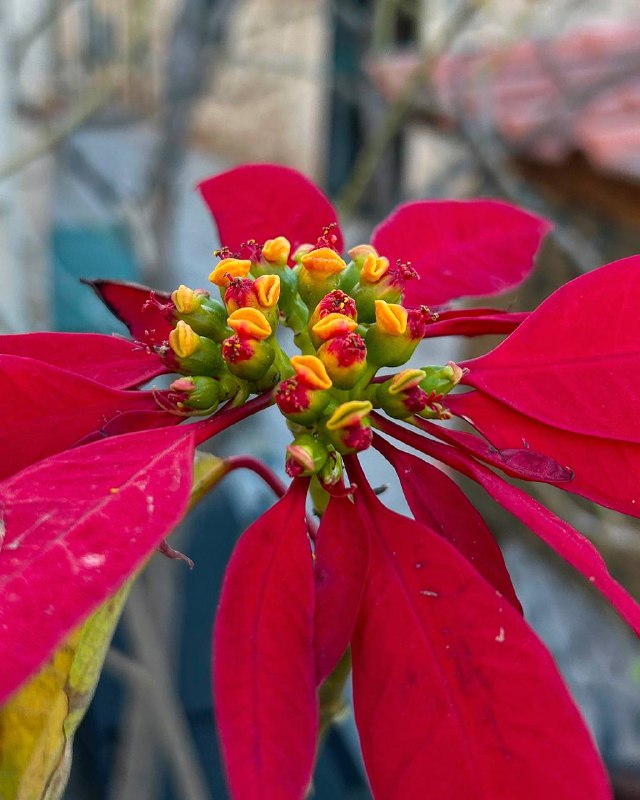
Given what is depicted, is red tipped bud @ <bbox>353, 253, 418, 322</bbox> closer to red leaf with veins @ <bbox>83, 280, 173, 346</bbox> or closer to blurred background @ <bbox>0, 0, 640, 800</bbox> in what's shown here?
red leaf with veins @ <bbox>83, 280, 173, 346</bbox>

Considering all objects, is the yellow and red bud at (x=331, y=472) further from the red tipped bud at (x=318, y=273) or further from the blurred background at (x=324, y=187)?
the blurred background at (x=324, y=187)

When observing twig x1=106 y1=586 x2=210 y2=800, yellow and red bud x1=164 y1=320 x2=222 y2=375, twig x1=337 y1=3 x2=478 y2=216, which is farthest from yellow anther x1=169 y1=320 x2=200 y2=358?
twig x1=337 y1=3 x2=478 y2=216

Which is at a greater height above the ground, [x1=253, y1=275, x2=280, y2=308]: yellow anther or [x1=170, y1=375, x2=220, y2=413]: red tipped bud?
[x1=253, y1=275, x2=280, y2=308]: yellow anther

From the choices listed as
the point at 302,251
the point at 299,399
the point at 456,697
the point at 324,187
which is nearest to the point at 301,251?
the point at 302,251

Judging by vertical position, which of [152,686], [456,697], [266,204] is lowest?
[152,686]

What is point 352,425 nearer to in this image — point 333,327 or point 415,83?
point 333,327

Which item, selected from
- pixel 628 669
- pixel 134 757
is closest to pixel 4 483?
pixel 134 757
